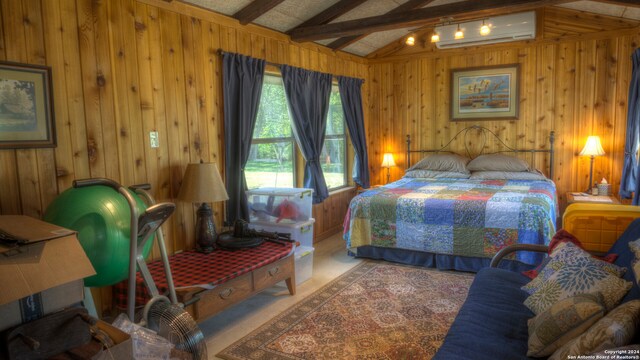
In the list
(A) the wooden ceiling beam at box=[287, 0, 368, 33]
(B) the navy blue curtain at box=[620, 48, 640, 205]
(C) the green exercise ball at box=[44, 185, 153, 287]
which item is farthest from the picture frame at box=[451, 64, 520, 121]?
(C) the green exercise ball at box=[44, 185, 153, 287]

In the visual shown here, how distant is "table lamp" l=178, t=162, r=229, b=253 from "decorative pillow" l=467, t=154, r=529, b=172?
11.2ft

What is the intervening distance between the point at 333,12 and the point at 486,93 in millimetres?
2431

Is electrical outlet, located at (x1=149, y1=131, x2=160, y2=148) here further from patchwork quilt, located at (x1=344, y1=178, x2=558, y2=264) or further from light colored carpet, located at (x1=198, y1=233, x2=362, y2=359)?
patchwork quilt, located at (x1=344, y1=178, x2=558, y2=264)

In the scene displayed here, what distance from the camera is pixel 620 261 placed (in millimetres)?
2168

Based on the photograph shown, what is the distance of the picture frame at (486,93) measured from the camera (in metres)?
5.62

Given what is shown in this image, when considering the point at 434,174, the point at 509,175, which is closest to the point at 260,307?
the point at 434,174

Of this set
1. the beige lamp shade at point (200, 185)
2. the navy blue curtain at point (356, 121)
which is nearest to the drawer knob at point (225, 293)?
the beige lamp shade at point (200, 185)

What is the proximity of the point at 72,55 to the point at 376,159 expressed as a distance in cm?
450

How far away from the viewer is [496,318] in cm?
201

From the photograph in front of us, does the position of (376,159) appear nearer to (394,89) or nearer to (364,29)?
(394,89)

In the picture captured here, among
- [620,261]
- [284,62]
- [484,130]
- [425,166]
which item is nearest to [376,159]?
[425,166]

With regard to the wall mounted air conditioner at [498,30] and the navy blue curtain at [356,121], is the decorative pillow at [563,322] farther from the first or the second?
the navy blue curtain at [356,121]

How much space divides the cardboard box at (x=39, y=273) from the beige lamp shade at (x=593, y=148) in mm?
5123

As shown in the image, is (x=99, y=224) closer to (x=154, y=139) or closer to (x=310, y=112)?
(x=154, y=139)
